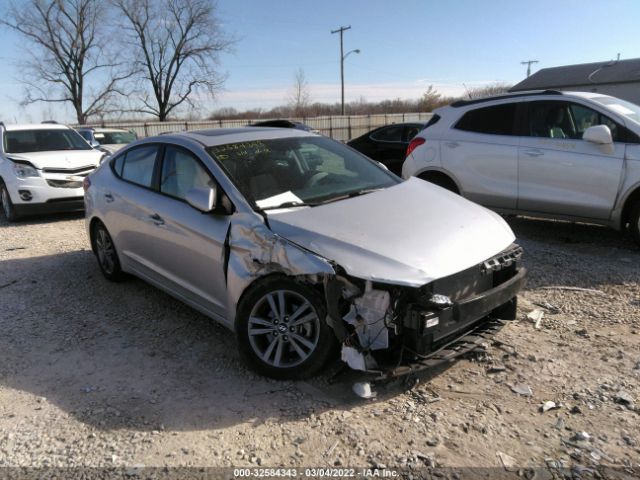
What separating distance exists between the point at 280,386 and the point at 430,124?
5.12 metres

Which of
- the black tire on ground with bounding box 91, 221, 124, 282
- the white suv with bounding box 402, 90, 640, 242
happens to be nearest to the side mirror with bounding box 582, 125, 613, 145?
the white suv with bounding box 402, 90, 640, 242

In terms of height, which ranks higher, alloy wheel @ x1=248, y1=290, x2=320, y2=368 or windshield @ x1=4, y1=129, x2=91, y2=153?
windshield @ x1=4, y1=129, x2=91, y2=153

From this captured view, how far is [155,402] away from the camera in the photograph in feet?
10.3

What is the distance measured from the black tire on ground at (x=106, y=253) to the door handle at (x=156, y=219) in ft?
3.62

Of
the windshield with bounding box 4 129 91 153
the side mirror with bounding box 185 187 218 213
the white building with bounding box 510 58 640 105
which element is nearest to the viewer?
the side mirror with bounding box 185 187 218 213

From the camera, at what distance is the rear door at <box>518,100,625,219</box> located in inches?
223

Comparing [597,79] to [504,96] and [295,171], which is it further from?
[295,171]

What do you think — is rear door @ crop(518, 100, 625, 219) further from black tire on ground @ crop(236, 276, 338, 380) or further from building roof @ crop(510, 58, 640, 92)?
building roof @ crop(510, 58, 640, 92)

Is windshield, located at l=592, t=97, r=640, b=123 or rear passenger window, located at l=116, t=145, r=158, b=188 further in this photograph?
windshield, located at l=592, t=97, r=640, b=123

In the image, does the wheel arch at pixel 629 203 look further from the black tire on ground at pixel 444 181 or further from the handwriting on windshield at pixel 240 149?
the handwriting on windshield at pixel 240 149

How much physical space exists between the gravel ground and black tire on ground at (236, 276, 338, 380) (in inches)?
5.9

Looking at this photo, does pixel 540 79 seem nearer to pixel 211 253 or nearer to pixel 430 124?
pixel 430 124

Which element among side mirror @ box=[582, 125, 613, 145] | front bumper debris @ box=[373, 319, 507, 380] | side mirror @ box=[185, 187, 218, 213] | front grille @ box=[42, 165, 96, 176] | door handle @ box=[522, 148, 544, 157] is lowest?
front bumper debris @ box=[373, 319, 507, 380]

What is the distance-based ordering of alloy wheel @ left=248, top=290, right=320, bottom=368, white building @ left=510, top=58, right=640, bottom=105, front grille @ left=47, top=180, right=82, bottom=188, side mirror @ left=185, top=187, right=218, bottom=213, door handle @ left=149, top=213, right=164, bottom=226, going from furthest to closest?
white building @ left=510, top=58, right=640, bottom=105, front grille @ left=47, top=180, right=82, bottom=188, door handle @ left=149, top=213, right=164, bottom=226, side mirror @ left=185, top=187, right=218, bottom=213, alloy wheel @ left=248, top=290, right=320, bottom=368
